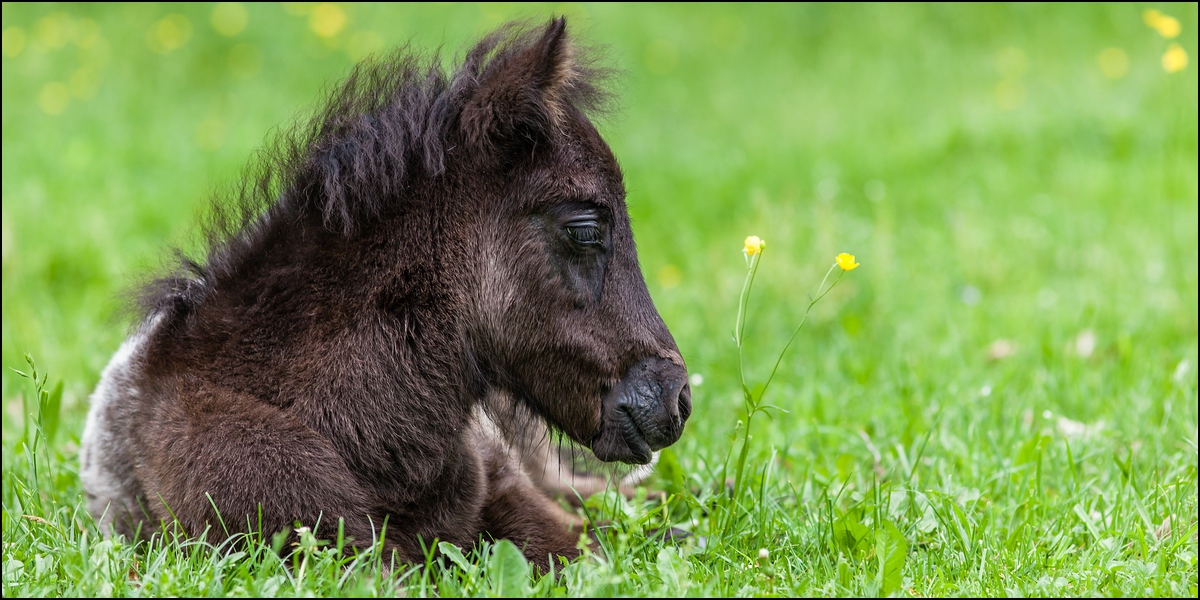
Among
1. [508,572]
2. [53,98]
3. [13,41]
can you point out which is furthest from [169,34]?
[508,572]

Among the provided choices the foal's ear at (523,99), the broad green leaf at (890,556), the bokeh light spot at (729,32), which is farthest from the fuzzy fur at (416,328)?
the bokeh light spot at (729,32)

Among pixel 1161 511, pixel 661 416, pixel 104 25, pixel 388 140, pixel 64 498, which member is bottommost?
pixel 1161 511

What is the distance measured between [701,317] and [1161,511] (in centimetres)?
307

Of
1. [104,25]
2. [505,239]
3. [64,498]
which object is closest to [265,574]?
[505,239]

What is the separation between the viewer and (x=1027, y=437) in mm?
4449

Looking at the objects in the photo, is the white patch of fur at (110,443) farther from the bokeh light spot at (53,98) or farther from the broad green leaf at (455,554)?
the bokeh light spot at (53,98)

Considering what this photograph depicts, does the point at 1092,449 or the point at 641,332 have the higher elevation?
the point at 641,332

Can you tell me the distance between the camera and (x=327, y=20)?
1288cm

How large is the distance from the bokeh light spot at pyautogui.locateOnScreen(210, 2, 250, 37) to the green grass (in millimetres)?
195

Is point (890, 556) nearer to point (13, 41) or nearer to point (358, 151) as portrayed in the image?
point (358, 151)

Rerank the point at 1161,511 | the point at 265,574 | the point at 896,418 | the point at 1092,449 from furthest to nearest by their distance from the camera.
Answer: the point at 896,418 → the point at 1092,449 → the point at 1161,511 → the point at 265,574

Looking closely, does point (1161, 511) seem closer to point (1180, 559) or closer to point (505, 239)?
point (1180, 559)

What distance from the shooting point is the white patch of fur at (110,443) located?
3.45 metres

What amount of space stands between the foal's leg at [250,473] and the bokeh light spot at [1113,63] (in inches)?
414
